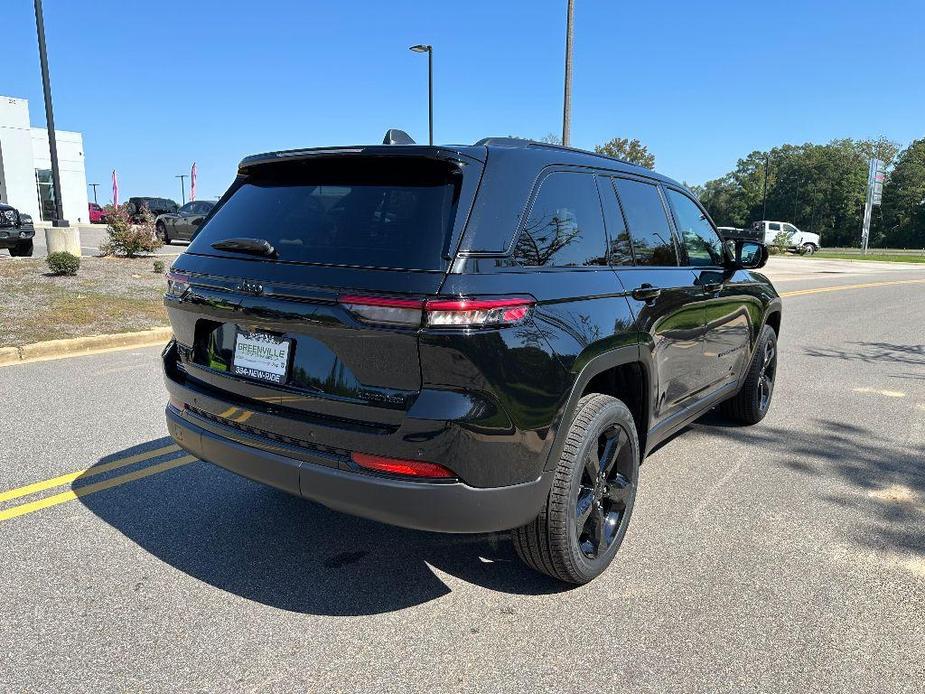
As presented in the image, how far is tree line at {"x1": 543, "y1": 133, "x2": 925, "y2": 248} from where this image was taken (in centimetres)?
7431

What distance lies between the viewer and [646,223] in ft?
11.7

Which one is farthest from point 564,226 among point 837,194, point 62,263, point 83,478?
point 837,194

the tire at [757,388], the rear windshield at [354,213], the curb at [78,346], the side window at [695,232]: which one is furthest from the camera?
the curb at [78,346]

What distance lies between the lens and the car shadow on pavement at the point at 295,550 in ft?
9.21

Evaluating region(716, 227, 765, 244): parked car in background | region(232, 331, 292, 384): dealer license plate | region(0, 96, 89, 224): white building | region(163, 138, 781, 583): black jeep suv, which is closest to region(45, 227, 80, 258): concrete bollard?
region(716, 227, 765, 244): parked car in background

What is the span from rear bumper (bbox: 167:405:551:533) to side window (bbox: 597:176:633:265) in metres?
1.23

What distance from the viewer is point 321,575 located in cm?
292

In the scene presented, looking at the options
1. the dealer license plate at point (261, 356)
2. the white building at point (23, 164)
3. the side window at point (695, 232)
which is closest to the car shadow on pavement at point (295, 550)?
the dealer license plate at point (261, 356)

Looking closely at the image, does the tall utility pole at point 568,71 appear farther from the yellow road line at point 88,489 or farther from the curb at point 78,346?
the yellow road line at point 88,489

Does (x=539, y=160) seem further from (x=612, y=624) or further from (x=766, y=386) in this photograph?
(x=766, y=386)

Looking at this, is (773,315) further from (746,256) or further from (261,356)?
(261,356)

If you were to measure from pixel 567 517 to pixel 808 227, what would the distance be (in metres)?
95.6

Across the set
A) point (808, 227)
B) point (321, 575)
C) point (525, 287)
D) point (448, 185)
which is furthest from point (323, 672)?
point (808, 227)

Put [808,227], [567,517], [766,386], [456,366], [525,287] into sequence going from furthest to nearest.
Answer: [808,227] → [766,386] → [567,517] → [525,287] → [456,366]
